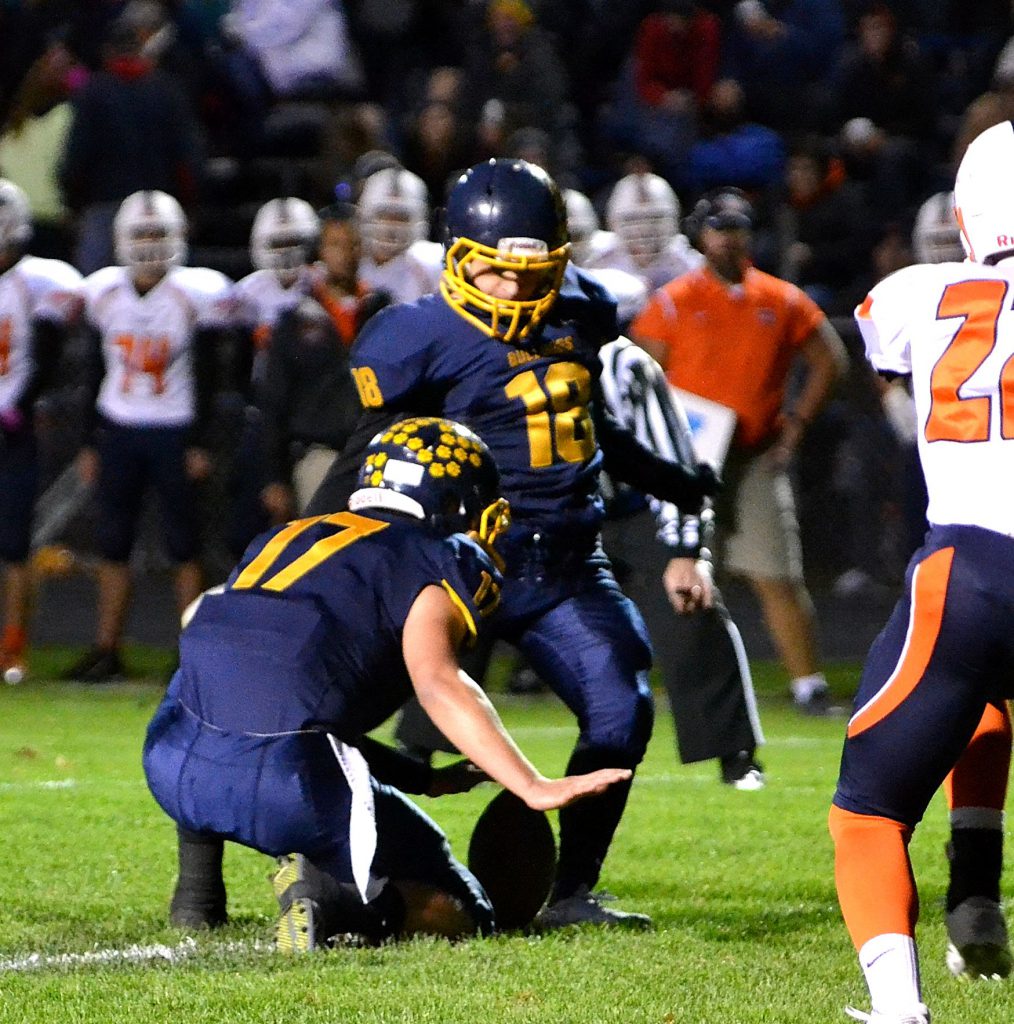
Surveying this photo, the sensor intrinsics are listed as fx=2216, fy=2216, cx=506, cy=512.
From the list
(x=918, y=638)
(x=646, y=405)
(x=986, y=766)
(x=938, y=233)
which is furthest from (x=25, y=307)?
(x=918, y=638)

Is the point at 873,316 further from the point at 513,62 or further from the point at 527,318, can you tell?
the point at 513,62

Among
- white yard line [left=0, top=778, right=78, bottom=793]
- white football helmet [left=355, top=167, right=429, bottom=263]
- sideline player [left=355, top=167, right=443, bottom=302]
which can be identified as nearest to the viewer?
white yard line [left=0, top=778, right=78, bottom=793]

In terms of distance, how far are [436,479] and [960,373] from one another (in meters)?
1.29

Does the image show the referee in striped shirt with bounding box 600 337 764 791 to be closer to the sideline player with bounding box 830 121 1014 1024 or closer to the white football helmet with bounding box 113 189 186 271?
the sideline player with bounding box 830 121 1014 1024

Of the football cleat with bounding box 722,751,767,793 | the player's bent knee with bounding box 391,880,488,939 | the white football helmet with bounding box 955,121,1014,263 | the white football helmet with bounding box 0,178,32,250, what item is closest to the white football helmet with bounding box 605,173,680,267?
the white football helmet with bounding box 0,178,32,250

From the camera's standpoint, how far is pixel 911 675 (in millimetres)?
3875

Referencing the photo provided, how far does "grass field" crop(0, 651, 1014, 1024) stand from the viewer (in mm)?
4254

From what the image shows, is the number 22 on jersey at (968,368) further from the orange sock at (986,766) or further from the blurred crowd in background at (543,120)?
the blurred crowd in background at (543,120)

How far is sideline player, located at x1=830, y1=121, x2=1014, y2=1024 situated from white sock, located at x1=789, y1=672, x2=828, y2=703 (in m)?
5.18

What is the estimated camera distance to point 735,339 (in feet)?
29.7

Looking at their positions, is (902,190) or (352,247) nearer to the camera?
(352,247)

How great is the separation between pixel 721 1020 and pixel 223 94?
36.0ft

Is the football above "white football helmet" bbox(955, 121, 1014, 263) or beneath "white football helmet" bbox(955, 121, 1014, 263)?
beneath

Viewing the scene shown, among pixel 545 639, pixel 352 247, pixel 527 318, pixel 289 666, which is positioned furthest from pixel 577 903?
pixel 352 247
